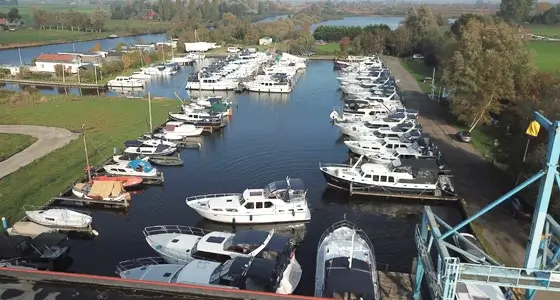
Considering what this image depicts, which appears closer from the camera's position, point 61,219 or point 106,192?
point 61,219

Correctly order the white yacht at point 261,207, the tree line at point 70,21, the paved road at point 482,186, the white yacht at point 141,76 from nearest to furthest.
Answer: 1. the paved road at point 482,186
2. the white yacht at point 261,207
3. the white yacht at point 141,76
4. the tree line at point 70,21

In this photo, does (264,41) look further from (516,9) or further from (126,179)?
(126,179)

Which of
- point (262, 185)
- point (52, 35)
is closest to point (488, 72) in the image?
point (262, 185)

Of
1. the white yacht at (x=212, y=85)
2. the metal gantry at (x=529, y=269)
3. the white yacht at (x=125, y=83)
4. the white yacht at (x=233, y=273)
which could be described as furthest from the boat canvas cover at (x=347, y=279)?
the white yacht at (x=125, y=83)

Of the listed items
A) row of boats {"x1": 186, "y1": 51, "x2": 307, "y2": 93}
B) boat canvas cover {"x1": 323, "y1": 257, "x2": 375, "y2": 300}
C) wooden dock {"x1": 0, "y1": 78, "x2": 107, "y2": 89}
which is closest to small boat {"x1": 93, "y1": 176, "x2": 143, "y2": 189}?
boat canvas cover {"x1": 323, "y1": 257, "x2": 375, "y2": 300}

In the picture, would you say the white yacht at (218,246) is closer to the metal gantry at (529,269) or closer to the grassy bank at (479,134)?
the metal gantry at (529,269)

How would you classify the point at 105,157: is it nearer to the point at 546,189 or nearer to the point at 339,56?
the point at 546,189

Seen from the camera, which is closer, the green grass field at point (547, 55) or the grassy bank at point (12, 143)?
the grassy bank at point (12, 143)

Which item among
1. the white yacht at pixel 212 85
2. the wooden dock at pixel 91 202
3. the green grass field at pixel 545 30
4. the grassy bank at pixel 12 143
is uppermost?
the green grass field at pixel 545 30
